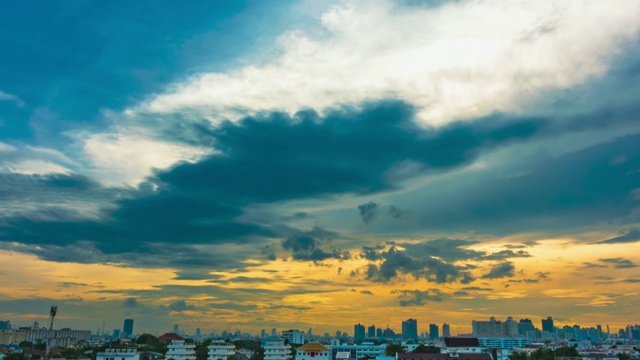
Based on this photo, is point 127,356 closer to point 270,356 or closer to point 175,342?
point 175,342

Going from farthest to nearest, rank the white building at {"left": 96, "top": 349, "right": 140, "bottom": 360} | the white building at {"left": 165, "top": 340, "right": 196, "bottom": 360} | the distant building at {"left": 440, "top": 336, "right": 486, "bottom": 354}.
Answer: the distant building at {"left": 440, "top": 336, "right": 486, "bottom": 354} → the white building at {"left": 165, "top": 340, "right": 196, "bottom": 360} → the white building at {"left": 96, "top": 349, "right": 140, "bottom": 360}

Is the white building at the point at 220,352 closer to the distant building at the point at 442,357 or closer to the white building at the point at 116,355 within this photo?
the white building at the point at 116,355

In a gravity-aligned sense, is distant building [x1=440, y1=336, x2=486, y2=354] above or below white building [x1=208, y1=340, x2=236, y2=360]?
above

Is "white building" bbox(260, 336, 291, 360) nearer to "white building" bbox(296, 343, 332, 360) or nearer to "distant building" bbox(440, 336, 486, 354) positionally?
"white building" bbox(296, 343, 332, 360)

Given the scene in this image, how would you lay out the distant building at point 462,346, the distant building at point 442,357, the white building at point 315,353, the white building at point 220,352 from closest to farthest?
the distant building at point 442,357 → the white building at point 315,353 → the distant building at point 462,346 → the white building at point 220,352

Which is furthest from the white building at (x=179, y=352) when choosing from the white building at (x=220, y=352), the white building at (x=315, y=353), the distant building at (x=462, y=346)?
the distant building at (x=462, y=346)

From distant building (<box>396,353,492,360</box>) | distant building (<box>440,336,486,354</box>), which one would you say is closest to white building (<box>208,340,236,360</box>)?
distant building (<box>396,353,492,360</box>)

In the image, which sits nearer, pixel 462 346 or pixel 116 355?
pixel 116 355

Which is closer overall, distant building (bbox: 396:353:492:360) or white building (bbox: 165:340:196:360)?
distant building (bbox: 396:353:492:360)

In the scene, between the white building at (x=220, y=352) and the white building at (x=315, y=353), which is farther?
the white building at (x=220, y=352)

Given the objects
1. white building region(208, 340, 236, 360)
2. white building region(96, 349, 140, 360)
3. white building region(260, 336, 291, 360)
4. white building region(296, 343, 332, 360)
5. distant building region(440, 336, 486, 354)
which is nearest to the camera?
white building region(96, 349, 140, 360)

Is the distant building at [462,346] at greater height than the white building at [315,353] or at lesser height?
greater

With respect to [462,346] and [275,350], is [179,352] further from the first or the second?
[462,346]

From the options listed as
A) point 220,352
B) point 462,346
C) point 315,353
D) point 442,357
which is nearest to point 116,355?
point 220,352
